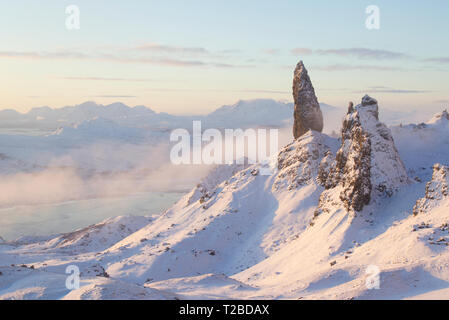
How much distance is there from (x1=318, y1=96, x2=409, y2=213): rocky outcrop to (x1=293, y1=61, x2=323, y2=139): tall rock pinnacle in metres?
20.4

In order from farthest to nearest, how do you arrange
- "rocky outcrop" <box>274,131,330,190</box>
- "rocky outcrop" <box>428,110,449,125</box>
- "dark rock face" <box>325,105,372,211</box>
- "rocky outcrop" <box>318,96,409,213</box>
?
"rocky outcrop" <box>428,110,449,125</box>, "rocky outcrop" <box>274,131,330,190</box>, "rocky outcrop" <box>318,96,409,213</box>, "dark rock face" <box>325,105,372,211</box>

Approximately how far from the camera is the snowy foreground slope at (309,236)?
27938 mm

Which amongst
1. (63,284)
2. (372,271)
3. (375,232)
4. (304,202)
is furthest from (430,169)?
(63,284)

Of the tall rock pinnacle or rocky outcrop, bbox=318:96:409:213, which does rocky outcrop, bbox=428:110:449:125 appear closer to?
the tall rock pinnacle

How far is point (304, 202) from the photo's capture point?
58781mm

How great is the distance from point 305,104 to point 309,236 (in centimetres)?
3088

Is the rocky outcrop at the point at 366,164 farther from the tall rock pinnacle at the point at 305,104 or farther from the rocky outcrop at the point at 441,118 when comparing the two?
the rocky outcrop at the point at 441,118

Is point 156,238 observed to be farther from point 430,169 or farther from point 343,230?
point 430,169

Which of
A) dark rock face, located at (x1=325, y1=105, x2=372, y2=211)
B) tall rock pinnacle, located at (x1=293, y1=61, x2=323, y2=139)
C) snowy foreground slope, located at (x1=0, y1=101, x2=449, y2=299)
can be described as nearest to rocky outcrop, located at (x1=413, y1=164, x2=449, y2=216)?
snowy foreground slope, located at (x1=0, y1=101, x2=449, y2=299)

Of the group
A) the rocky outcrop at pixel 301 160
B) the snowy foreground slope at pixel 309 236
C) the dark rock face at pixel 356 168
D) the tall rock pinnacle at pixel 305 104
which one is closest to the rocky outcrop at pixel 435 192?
the snowy foreground slope at pixel 309 236

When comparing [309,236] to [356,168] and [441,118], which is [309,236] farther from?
[441,118]

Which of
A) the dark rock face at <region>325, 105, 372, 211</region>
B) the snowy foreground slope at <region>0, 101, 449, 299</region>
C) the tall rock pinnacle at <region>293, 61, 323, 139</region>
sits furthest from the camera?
the tall rock pinnacle at <region>293, 61, 323, 139</region>

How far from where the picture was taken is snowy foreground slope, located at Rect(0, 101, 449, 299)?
27938mm

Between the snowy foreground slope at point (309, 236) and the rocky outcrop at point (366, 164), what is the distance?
0.12 meters
